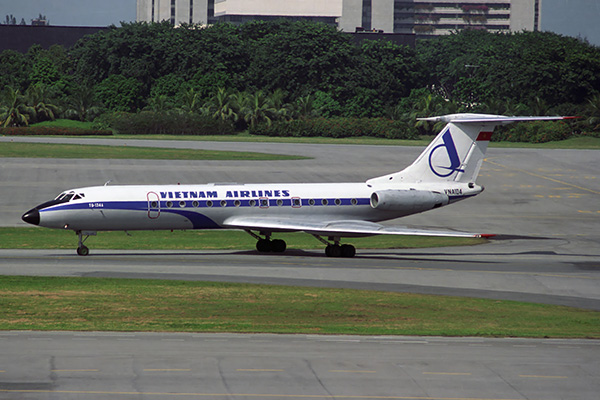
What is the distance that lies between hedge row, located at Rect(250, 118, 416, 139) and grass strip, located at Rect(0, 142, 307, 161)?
27.6m

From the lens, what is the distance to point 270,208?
3972 cm

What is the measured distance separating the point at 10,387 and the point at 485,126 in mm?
30385

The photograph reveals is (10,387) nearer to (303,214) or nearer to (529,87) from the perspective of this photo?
(303,214)

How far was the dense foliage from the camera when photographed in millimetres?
116688

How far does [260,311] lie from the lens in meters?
25.7

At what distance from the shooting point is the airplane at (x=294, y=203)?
37625 millimetres

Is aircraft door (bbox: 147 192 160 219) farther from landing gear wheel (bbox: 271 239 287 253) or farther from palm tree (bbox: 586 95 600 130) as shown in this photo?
palm tree (bbox: 586 95 600 130)

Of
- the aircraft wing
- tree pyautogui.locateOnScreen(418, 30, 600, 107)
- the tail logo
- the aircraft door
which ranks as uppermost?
tree pyautogui.locateOnScreen(418, 30, 600, 107)

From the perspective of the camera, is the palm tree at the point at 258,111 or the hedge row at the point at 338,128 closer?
the hedge row at the point at 338,128

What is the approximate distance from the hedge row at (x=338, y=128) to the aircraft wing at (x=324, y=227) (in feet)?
244

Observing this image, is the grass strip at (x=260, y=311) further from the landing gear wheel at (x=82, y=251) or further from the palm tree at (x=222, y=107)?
the palm tree at (x=222, y=107)

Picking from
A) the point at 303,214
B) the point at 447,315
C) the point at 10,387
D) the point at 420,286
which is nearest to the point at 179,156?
the point at 303,214

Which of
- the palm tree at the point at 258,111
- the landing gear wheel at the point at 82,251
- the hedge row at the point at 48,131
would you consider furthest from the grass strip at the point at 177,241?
the palm tree at the point at 258,111

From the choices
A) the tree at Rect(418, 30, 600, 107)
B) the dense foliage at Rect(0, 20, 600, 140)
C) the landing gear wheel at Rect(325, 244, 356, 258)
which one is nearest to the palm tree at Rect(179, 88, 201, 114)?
the dense foliage at Rect(0, 20, 600, 140)
